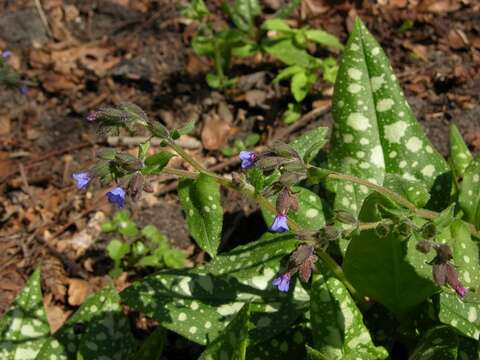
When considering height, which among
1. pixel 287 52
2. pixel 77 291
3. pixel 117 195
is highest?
pixel 117 195

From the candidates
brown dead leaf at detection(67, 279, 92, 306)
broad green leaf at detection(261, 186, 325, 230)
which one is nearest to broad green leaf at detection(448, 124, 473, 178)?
broad green leaf at detection(261, 186, 325, 230)

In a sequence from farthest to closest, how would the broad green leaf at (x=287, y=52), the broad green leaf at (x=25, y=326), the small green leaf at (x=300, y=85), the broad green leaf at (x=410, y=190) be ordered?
1. the broad green leaf at (x=287, y=52)
2. the small green leaf at (x=300, y=85)
3. the broad green leaf at (x=25, y=326)
4. the broad green leaf at (x=410, y=190)

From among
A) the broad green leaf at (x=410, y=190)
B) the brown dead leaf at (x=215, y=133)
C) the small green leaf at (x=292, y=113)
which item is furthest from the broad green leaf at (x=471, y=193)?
the brown dead leaf at (x=215, y=133)

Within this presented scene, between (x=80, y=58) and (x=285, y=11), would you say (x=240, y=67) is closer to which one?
(x=285, y=11)

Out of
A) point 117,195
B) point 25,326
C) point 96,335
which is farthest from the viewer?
point 25,326

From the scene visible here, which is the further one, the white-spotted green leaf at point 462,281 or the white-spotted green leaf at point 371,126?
the white-spotted green leaf at point 371,126

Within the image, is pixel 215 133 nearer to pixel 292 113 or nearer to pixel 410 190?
pixel 292 113

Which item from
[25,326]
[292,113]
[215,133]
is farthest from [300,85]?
[25,326]

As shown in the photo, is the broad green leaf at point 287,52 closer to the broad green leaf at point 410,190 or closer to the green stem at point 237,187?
the broad green leaf at point 410,190
